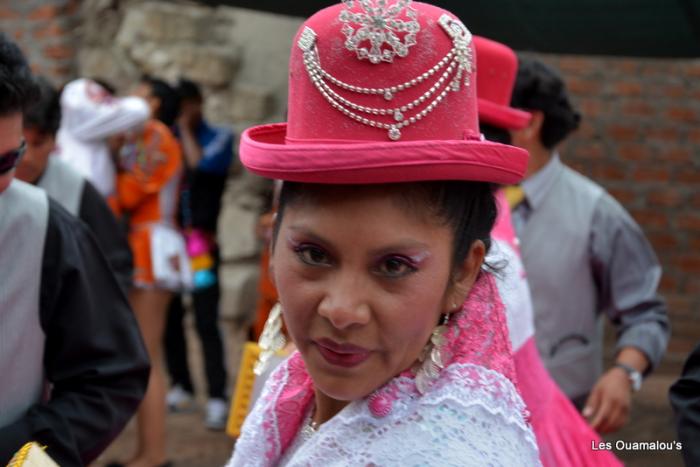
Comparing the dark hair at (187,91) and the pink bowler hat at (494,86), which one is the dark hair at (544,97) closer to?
the pink bowler hat at (494,86)

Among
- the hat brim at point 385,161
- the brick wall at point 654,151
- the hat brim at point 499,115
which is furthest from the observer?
the brick wall at point 654,151

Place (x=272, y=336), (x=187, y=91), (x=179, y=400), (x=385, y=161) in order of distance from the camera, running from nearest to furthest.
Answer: (x=385, y=161) → (x=272, y=336) → (x=187, y=91) → (x=179, y=400)

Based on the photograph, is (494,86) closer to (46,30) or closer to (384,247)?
(384,247)

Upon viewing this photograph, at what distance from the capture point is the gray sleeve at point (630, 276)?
A: 142 inches

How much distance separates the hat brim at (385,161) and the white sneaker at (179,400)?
208 inches

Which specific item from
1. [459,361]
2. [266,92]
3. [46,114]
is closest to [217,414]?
[266,92]

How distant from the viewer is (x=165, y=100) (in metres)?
6.29

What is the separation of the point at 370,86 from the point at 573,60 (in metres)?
5.60

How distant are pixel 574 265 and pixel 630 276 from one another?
0.65ft

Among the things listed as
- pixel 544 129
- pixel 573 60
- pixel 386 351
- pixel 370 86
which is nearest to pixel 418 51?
pixel 370 86

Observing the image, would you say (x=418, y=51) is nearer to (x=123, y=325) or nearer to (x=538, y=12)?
(x=123, y=325)

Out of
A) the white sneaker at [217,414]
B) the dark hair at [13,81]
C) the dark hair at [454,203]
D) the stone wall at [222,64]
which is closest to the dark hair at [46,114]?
the dark hair at [13,81]

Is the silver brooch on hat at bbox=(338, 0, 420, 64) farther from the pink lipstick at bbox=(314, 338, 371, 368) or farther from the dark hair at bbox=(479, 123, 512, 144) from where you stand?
the dark hair at bbox=(479, 123, 512, 144)

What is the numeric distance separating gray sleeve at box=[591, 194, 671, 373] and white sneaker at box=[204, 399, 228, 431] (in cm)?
320
